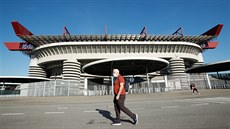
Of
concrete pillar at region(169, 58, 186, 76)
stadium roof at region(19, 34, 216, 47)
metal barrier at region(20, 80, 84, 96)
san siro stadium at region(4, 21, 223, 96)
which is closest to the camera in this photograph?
metal barrier at region(20, 80, 84, 96)

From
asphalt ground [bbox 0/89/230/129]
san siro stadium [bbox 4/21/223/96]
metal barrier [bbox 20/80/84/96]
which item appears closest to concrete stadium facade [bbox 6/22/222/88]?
san siro stadium [bbox 4/21/223/96]

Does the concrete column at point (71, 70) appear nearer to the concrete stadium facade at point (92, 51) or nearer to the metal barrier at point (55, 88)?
the concrete stadium facade at point (92, 51)

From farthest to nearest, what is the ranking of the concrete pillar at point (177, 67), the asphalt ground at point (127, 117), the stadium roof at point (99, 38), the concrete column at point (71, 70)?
the stadium roof at point (99, 38), the concrete pillar at point (177, 67), the concrete column at point (71, 70), the asphalt ground at point (127, 117)

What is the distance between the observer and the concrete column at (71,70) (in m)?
37.0

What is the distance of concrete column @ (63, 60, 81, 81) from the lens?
37000 mm

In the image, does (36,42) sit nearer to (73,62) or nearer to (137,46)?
(73,62)

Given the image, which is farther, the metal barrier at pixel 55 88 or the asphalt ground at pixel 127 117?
the metal barrier at pixel 55 88

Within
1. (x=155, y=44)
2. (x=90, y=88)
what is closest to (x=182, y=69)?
(x=155, y=44)

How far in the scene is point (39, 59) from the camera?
4381cm

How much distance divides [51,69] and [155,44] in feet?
125

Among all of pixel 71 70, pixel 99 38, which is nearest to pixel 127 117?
pixel 71 70

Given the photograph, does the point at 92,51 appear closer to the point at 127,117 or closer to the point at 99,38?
the point at 99,38

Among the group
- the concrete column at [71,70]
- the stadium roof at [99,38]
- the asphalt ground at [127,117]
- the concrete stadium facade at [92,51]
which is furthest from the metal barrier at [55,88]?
the stadium roof at [99,38]

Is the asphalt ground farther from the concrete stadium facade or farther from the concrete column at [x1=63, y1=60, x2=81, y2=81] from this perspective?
the concrete stadium facade
